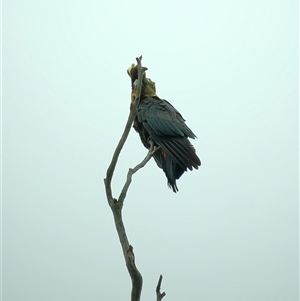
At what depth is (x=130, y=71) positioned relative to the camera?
5348 mm

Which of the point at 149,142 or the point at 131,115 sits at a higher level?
the point at 149,142

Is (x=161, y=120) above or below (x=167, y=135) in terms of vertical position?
above

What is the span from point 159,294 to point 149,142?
199 cm

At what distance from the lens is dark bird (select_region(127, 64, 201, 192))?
4614 mm

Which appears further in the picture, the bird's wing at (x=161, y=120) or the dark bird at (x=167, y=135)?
the bird's wing at (x=161, y=120)

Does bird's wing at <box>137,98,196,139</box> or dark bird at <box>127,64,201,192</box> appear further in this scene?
A: bird's wing at <box>137,98,196,139</box>

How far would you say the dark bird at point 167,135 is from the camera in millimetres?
4614

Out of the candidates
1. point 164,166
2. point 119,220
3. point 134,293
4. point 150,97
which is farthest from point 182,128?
point 134,293

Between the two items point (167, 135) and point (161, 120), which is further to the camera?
point (161, 120)

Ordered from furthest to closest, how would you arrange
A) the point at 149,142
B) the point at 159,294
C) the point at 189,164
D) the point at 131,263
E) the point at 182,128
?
the point at 149,142, the point at 182,128, the point at 189,164, the point at 159,294, the point at 131,263

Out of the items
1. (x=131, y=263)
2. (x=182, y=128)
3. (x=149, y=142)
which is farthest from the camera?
(x=149, y=142)

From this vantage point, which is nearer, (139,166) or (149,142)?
(139,166)

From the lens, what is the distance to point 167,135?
484 cm

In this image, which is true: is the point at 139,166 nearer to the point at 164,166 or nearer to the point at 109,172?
the point at 109,172
